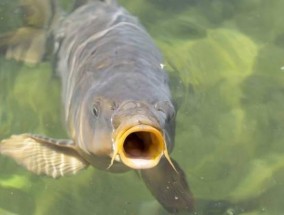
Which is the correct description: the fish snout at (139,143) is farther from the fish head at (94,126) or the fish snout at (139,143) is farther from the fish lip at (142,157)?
the fish head at (94,126)

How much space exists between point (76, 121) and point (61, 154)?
0.92 ft

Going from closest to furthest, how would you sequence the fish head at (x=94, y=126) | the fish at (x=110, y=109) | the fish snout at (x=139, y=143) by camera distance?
the fish snout at (x=139, y=143)
the fish at (x=110, y=109)
the fish head at (x=94, y=126)

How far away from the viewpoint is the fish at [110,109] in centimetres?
259

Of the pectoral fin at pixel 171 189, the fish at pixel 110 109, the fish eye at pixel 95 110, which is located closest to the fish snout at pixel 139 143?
the fish at pixel 110 109

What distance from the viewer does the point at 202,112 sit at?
14.1 ft

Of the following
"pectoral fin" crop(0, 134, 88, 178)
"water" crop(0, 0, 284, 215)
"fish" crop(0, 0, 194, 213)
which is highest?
"fish" crop(0, 0, 194, 213)

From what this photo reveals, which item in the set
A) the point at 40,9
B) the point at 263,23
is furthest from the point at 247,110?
the point at 40,9

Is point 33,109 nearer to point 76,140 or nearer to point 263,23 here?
point 76,140

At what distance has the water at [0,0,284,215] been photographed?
3811 millimetres

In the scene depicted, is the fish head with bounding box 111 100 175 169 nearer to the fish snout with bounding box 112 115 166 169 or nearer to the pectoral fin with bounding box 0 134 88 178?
the fish snout with bounding box 112 115 166 169

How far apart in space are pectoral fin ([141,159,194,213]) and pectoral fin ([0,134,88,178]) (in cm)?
43

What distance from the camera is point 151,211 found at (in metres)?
3.73

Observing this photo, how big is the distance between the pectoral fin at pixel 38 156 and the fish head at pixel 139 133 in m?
0.84

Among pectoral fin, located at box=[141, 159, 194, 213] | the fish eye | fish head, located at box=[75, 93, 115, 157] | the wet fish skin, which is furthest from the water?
the fish eye
